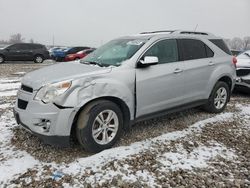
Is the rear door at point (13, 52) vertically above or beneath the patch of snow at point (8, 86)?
above

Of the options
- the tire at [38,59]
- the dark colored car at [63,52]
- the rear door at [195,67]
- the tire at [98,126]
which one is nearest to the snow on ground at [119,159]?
the tire at [98,126]

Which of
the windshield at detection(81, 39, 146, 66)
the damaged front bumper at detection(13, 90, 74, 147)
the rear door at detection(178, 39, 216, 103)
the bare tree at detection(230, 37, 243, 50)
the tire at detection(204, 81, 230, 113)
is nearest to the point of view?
the damaged front bumper at detection(13, 90, 74, 147)

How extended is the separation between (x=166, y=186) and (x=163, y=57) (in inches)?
90.1

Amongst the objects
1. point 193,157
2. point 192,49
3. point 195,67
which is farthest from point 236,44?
point 193,157

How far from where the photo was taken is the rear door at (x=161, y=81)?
14.2ft

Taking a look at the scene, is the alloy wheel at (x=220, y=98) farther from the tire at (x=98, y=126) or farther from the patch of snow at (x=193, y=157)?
the tire at (x=98, y=126)

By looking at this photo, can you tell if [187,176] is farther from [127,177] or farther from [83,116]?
[83,116]

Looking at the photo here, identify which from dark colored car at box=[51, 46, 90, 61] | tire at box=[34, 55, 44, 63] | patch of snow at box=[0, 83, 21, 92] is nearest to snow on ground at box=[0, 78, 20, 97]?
patch of snow at box=[0, 83, 21, 92]

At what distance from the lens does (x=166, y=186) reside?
10.7ft

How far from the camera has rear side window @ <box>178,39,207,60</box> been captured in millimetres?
5125

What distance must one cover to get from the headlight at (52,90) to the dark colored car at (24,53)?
61.4ft

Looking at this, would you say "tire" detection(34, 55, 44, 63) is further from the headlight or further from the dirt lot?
the headlight

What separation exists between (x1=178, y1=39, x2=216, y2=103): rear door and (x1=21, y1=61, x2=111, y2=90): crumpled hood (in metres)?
1.71

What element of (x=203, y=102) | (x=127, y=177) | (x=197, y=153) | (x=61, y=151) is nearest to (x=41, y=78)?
(x=61, y=151)
